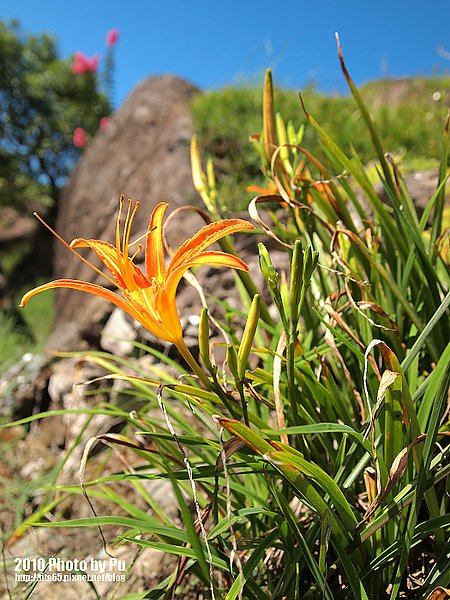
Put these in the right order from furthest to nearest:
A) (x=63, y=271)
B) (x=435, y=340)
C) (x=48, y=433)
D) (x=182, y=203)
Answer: (x=63, y=271)
(x=182, y=203)
(x=48, y=433)
(x=435, y=340)

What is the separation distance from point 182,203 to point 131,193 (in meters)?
0.94

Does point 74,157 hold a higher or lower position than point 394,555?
higher

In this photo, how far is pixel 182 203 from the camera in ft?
12.4

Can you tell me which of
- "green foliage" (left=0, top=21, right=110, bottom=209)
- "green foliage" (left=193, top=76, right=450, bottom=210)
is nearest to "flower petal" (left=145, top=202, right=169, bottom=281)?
"green foliage" (left=193, top=76, right=450, bottom=210)

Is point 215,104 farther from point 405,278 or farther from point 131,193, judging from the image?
point 405,278

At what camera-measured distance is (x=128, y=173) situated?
4.84m

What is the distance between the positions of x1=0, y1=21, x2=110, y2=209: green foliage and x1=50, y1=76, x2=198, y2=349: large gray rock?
171 inches

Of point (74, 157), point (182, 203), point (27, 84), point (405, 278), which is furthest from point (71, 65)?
point (405, 278)

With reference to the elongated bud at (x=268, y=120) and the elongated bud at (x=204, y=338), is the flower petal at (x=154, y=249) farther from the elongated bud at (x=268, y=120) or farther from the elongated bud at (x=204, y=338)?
the elongated bud at (x=268, y=120)

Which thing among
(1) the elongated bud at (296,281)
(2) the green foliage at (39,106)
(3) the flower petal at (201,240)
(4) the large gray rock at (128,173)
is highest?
(2) the green foliage at (39,106)

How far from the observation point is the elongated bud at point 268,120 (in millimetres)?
1047

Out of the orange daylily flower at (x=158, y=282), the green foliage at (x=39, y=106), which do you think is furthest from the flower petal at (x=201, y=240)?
the green foliage at (x=39, y=106)

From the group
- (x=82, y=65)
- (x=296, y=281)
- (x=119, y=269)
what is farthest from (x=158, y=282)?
(x=82, y=65)

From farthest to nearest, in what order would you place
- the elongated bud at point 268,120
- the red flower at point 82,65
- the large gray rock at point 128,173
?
1. the red flower at point 82,65
2. the large gray rock at point 128,173
3. the elongated bud at point 268,120
